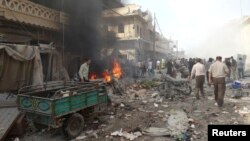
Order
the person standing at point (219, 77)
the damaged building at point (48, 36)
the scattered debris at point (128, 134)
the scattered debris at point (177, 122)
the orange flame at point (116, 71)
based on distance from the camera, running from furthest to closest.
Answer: the orange flame at point (116, 71)
the damaged building at point (48, 36)
the person standing at point (219, 77)
the scattered debris at point (177, 122)
the scattered debris at point (128, 134)

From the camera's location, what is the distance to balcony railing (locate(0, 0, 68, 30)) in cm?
1195

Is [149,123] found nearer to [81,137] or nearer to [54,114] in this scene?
[81,137]

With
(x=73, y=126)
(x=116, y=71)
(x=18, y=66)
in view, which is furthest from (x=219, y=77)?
(x=116, y=71)

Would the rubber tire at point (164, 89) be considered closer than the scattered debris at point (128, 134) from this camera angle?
No

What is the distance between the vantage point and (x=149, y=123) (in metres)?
7.52

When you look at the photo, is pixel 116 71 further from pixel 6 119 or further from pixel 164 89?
pixel 6 119

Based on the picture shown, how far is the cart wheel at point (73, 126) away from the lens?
6445 mm

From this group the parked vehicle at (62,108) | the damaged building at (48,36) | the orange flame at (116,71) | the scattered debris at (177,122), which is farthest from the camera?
the orange flame at (116,71)

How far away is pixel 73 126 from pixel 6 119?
2170mm

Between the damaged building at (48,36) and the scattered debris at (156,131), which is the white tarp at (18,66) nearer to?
the damaged building at (48,36)

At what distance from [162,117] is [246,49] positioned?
28.1 meters

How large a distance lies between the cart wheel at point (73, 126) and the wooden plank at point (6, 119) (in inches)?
58.4

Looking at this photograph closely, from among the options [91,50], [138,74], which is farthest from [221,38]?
[91,50]

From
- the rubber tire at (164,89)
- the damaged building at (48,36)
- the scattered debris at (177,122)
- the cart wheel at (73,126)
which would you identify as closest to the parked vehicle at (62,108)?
the cart wheel at (73,126)
